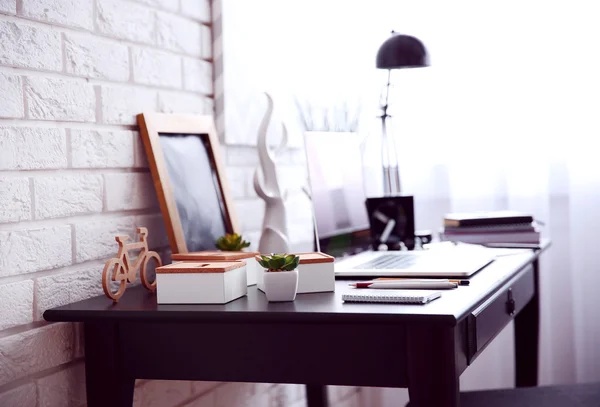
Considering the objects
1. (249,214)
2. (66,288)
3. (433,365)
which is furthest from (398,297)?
(249,214)

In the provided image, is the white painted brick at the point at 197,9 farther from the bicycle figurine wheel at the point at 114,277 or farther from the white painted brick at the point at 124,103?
the bicycle figurine wheel at the point at 114,277

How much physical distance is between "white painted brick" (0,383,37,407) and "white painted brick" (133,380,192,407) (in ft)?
1.01

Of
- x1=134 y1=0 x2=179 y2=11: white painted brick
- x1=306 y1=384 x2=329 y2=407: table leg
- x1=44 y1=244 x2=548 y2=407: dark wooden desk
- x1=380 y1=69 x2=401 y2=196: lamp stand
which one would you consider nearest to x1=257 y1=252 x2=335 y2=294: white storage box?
x1=44 y1=244 x2=548 y2=407: dark wooden desk

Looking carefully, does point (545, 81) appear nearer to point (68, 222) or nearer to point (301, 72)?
point (301, 72)

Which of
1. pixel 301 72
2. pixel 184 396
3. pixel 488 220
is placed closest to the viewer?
pixel 184 396

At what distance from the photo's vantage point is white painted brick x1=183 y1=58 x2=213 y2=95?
1850 mm

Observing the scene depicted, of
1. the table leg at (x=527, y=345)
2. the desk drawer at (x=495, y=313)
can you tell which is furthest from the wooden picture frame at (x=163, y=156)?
the table leg at (x=527, y=345)

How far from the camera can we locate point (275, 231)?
1863mm

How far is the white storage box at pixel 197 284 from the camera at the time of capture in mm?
1320

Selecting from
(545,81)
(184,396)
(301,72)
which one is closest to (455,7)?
(545,81)

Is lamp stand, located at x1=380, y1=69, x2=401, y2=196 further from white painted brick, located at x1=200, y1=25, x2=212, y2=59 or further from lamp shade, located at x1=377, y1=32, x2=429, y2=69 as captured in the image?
white painted brick, located at x1=200, y1=25, x2=212, y2=59

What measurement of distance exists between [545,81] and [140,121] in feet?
4.67

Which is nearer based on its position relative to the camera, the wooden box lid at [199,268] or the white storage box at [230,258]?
the wooden box lid at [199,268]

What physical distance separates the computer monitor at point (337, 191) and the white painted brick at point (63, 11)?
64cm
